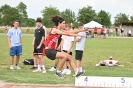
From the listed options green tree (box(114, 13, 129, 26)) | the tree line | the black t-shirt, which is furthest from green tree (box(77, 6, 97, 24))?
the black t-shirt

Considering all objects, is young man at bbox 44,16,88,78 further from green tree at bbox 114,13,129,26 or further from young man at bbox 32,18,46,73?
green tree at bbox 114,13,129,26

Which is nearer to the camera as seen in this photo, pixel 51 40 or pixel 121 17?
pixel 51 40

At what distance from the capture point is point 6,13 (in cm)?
8444

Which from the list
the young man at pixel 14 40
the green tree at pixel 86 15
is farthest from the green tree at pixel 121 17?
the young man at pixel 14 40

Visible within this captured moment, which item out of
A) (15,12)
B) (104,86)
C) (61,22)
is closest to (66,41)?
(61,22)

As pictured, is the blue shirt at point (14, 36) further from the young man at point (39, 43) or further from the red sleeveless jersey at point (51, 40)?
the red sleeveless jersey at point (51, 40)

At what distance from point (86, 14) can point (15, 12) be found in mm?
20327

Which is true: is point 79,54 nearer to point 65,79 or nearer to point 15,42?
point 65,79

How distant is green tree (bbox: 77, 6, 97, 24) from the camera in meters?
86.7

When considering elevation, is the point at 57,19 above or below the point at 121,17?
below

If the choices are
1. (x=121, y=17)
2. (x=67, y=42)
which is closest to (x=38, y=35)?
(x=67, y=42)

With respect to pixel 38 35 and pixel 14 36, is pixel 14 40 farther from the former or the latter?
pixel 38 35

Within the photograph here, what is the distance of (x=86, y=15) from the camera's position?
3381 inches

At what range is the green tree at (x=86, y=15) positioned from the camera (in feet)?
284
